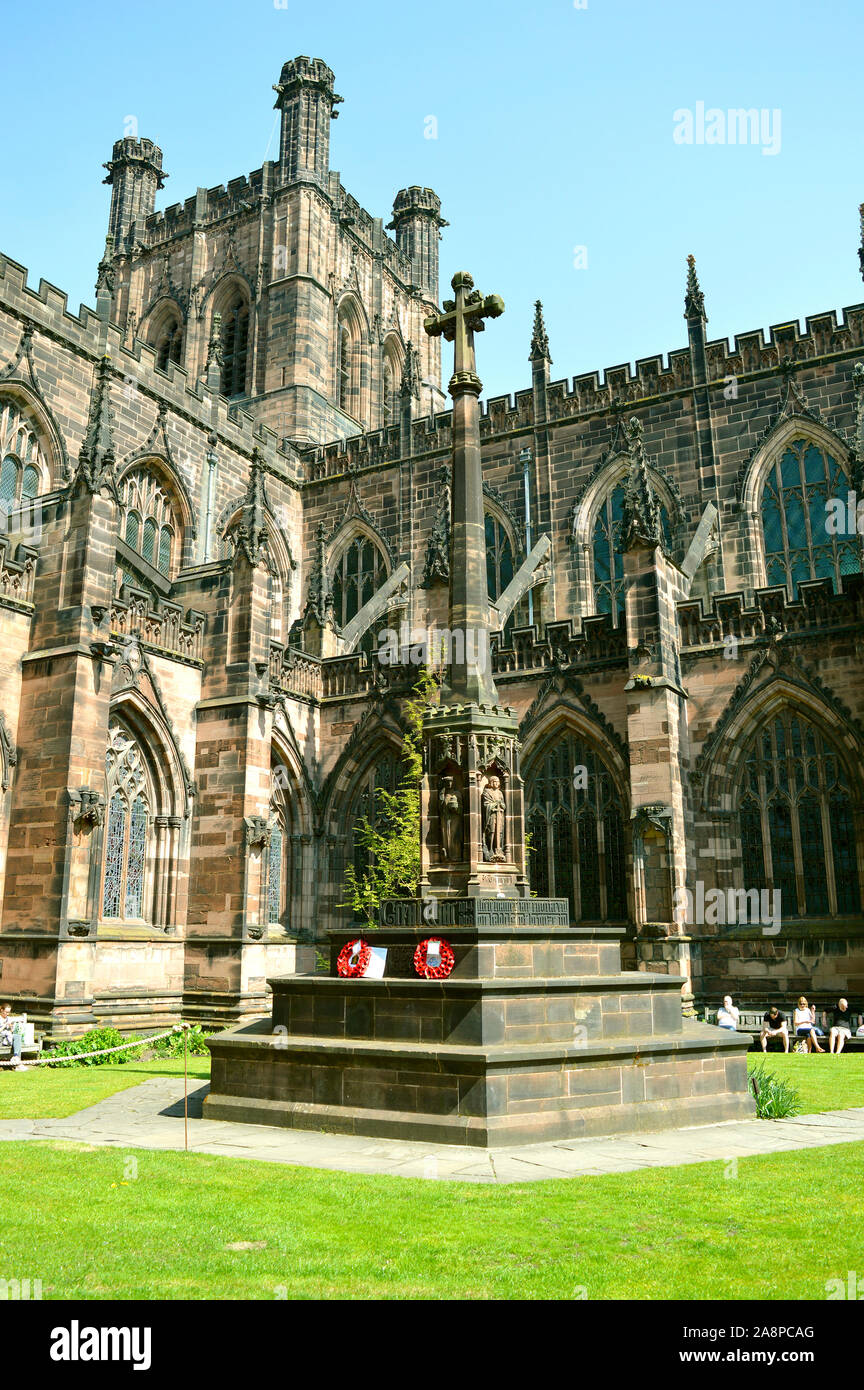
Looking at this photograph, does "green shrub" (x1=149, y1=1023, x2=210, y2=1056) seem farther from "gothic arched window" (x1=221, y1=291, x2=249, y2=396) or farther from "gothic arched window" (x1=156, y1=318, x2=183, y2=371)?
"gothic arched window" (x1=156, y1=318, x2=183, y2=371)

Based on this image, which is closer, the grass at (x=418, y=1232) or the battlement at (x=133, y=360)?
the grass at (x=418, y=1232)

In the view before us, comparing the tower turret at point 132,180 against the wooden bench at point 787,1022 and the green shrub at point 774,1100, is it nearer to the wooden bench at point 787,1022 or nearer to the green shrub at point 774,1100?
the wooden bench at point 787,1022

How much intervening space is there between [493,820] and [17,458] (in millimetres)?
17528

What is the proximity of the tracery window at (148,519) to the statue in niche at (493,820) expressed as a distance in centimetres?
1775

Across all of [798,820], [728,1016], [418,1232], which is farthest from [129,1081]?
[798,820]

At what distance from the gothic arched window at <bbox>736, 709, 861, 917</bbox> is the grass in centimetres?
1354

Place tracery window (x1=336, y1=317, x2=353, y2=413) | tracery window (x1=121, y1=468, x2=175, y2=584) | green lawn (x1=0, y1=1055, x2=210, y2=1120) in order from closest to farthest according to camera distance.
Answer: green lawn (x1=0, y1=1055, x2=210, y2=1120) → tracery window (x1=121, y1=468, x2=175, y2=584) → tracery window (x1=336, y1=317, x2=353, y2=413)

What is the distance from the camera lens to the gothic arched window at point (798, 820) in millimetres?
21375

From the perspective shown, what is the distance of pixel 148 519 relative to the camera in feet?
97.8

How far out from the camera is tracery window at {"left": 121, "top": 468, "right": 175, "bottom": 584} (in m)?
29.1

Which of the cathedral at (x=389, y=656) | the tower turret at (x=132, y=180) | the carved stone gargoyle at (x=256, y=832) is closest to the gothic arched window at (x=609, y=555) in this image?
the cathedral at (x=389, y=656)

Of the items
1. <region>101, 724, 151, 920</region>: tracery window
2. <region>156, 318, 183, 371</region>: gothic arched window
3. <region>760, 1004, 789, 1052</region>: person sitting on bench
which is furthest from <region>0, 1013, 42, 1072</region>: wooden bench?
<region>156, 318, 183, 371</region>: gothic arched window

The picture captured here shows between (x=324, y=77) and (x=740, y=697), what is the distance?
32.7 m

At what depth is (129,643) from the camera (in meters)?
21.5
